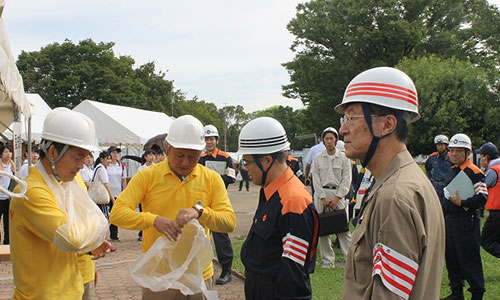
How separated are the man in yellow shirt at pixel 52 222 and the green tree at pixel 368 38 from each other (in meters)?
28.9

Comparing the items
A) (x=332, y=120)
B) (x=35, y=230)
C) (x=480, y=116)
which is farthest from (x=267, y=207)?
(x=332, y=120)

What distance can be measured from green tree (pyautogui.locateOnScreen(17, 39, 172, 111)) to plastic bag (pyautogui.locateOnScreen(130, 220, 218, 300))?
133 ft

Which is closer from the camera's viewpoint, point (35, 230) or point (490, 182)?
point (35, 230)

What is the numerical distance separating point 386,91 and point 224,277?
512cm

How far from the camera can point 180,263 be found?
2932 mm

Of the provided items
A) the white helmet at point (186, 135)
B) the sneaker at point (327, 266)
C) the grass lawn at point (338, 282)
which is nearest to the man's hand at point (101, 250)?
the white helmet at point (186, 135)

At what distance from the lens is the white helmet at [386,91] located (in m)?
1.82

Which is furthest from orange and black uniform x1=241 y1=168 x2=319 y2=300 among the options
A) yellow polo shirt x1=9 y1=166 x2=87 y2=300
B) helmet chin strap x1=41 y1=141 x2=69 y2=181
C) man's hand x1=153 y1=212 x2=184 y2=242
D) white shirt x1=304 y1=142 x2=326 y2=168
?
white shirt x1=304 y1=142 x2=326 y2=168

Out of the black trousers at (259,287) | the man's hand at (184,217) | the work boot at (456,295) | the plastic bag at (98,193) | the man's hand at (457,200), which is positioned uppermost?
the man's hand at (184,217)

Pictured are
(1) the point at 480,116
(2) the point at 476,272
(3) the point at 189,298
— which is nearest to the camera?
(3) the point at 189,298

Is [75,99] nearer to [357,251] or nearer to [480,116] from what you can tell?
[480,116]

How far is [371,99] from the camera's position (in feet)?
5.99

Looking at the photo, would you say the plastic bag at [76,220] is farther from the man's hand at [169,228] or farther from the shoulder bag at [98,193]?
the shoulder bag at [98,193]

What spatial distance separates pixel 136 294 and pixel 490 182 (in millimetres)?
5492
